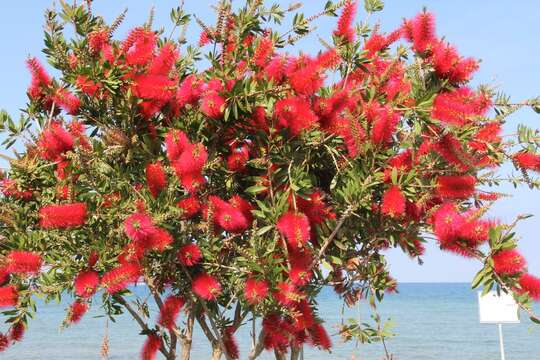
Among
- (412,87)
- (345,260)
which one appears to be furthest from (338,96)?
(345,260)

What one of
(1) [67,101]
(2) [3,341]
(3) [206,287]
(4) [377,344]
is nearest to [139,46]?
(1) [67,101]

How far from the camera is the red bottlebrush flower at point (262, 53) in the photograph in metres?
3.84

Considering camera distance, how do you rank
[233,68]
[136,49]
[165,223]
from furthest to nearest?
[136,49], [233,68], [165,223]

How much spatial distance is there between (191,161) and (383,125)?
0.89 metres

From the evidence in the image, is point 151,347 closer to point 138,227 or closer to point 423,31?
point 138,227

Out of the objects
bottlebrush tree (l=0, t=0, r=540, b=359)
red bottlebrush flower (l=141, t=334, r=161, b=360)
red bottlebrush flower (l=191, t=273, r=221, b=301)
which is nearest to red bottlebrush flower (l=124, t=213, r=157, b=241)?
bottlebrush tree (l=0, t=0, r=540, b=359)

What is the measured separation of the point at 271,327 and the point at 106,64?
158 cm

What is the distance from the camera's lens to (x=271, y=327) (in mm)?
3705

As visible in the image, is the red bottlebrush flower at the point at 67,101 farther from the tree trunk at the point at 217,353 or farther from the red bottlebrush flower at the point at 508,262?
the red bottlebrush flower at the point at 508,262

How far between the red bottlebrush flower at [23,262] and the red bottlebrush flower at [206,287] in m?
0.80

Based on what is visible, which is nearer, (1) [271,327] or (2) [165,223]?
(2) [165,223]

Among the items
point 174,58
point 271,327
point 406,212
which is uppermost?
point 174,58

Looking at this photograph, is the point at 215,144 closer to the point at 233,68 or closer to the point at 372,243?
the point at 233,68

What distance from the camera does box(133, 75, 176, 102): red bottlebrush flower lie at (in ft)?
12.1
